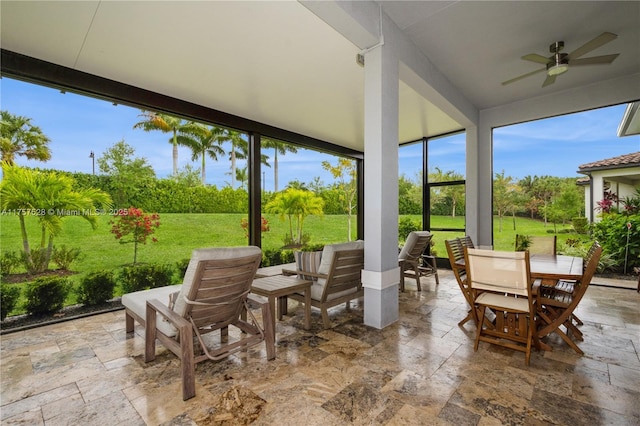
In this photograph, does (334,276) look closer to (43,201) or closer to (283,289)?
(283,289)

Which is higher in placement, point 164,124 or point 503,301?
point 164,124

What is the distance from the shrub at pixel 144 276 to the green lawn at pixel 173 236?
122 millimetres

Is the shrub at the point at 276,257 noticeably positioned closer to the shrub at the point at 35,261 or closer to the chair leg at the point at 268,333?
the shrub at the point at 35,261

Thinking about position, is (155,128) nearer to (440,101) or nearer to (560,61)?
(440,101)

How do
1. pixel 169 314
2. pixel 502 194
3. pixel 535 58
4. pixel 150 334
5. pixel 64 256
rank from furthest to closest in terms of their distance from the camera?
pixel 502 194, pixel 64 256, pixel 535 58, pixel 150 334, pixel 169 314

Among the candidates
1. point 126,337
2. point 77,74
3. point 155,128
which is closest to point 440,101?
point 155,128

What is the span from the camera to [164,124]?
195 inches

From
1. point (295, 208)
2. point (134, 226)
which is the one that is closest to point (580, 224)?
point (295, 208)

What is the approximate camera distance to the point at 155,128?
4.85 metres

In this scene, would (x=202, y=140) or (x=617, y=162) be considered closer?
(x=617, y=162)

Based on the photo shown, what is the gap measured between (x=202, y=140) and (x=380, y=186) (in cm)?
396

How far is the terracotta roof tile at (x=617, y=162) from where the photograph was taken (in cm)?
492

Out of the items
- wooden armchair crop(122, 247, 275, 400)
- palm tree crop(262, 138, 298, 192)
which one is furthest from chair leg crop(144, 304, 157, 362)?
palm tree crop(262, 138, 298, 192)

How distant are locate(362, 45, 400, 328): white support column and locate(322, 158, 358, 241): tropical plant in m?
5.15
